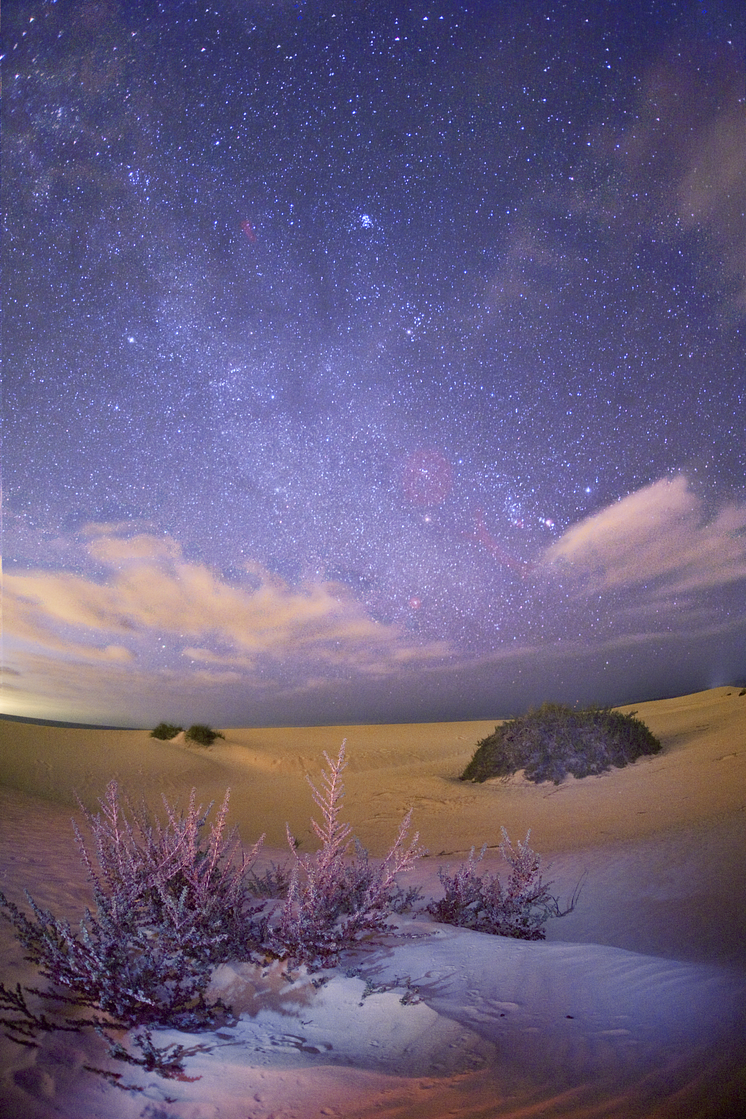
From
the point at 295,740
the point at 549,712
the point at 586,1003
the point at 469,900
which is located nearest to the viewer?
the point at 586,1003

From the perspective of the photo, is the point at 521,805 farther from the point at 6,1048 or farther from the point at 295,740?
the point at 295,740

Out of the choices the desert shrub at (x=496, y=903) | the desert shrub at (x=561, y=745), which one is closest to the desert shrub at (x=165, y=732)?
the desert shrub at (x=561, y=745)

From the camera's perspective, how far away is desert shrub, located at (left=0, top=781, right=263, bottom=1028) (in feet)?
9.63

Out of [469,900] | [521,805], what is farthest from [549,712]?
[469,900]

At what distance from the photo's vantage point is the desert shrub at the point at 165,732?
23.6 meters

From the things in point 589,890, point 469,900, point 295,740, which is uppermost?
point 469,900

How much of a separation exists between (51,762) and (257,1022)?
60.0 ft

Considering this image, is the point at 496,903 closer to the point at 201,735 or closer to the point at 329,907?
the point at 329,907

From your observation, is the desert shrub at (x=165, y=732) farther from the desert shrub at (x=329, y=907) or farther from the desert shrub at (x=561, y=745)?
the desert shrub at (x=329, y=907)

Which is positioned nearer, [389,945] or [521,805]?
[389,945]

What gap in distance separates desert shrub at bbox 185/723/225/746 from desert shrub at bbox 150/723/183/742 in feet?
1.99

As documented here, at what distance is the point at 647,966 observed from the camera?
3.95 meters

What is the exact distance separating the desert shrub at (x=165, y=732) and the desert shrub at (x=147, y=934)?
21.4 metres

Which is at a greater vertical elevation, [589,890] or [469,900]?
[469,900]
